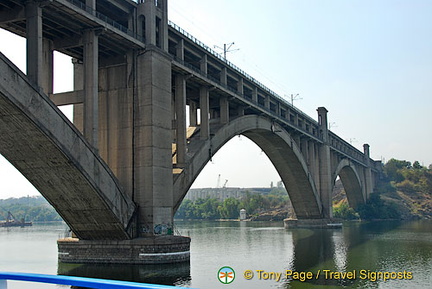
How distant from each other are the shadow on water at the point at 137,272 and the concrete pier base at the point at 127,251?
77 centimetres

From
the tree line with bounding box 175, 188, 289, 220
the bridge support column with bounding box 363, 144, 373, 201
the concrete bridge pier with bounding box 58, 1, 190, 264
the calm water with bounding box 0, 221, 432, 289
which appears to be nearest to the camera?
the calm water with bounding box 0, 221, 432, 289

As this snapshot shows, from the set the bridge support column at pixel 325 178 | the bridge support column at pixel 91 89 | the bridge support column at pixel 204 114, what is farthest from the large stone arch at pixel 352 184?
the bridge support column at pixel 91 89

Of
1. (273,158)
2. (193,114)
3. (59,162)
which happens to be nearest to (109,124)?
(59,162)

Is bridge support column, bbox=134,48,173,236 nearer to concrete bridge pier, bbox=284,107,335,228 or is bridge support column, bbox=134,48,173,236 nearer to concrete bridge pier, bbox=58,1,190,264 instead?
concrete bridge pier, bbox=58,1,190,264

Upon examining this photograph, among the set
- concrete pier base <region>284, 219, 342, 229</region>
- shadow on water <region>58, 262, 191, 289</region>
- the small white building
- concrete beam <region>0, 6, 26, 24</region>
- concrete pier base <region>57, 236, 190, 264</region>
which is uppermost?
concrete beam <region>0, 6, 26, 24</region>

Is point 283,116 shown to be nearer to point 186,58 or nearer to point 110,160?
point 186,58

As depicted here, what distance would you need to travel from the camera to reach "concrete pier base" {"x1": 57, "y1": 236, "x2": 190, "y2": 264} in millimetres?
34156

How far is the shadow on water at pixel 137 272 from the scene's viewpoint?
95.2 ft

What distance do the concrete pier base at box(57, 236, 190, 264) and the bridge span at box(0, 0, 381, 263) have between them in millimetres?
76

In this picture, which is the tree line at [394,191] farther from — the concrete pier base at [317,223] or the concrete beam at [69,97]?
the concrete beam at [69,97]

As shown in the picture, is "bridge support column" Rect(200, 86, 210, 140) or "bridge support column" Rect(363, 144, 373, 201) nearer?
"bridge support column" Rect(200, 86, 210, 140)

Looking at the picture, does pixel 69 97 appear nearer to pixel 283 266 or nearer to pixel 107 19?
pixel 107 19

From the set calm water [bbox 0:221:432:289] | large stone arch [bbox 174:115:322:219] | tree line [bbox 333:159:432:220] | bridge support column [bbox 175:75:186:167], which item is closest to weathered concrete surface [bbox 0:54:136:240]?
calm water [bbox 0:221:432:289]

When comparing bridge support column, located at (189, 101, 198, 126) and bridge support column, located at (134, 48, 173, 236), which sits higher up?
bridge support column, located at (189, 101, 198, 126)
